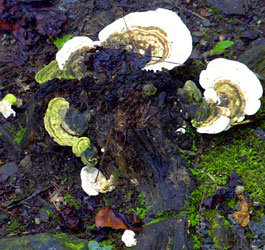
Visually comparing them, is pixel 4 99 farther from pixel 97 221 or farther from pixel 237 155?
pixel 237 155

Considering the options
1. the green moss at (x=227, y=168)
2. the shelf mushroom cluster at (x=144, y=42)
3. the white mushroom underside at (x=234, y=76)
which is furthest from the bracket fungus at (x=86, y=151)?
the white mushroom underside at (x=234, y=76)

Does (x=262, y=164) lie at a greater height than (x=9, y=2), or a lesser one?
lesser

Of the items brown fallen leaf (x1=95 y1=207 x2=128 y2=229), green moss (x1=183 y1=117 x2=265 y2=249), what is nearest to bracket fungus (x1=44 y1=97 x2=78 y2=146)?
brown fallen leaf (x1=95 y1=207 x2=128 y2=229)

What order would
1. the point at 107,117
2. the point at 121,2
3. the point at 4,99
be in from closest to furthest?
the point at 107,117 → the point at 4,99 → the point at 121,2

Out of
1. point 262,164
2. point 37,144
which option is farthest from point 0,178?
point 262,164

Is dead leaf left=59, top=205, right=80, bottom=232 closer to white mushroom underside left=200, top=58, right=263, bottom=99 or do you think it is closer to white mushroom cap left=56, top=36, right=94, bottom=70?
white mushroom cap left=56, top=36, right=94, bottom=70

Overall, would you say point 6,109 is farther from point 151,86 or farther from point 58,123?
point 151,86

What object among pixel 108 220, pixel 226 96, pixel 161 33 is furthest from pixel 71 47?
pixel 108 220
